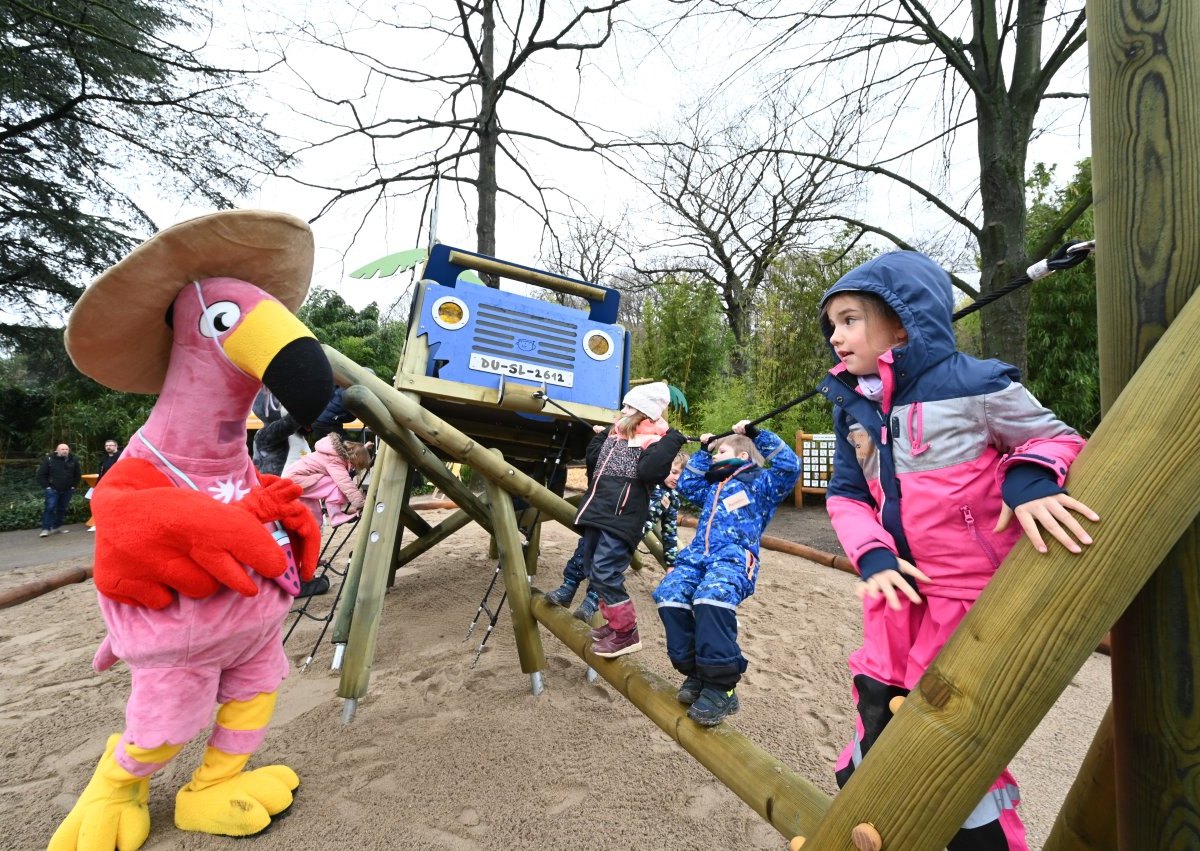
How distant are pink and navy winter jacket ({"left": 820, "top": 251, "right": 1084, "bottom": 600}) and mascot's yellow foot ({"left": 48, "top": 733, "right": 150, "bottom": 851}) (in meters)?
2.18

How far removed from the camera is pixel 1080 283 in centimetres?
948

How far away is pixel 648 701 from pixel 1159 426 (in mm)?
1489

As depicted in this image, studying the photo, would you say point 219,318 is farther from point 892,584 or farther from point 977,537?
point 977,537

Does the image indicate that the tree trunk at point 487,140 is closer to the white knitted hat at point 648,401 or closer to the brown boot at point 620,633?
the white knitted hat at point 648,401

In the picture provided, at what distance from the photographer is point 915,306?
1.19 metres

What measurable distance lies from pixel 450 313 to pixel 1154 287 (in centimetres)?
290

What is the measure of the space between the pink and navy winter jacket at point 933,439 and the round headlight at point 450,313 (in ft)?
7.77

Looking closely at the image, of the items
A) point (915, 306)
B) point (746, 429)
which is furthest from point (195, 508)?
point (915, 306)

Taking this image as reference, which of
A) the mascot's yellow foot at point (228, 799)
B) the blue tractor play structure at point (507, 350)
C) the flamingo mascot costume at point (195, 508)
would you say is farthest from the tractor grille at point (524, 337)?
the mascot's yellow foot at point (228, 799)

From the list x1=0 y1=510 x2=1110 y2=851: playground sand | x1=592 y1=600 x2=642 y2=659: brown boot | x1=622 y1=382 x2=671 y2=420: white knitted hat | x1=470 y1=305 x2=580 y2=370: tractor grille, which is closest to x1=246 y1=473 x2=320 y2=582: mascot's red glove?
x1=0 y1=510 x2=1110 y2=851: playground sand

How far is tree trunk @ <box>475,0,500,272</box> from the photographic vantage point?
6812 mm

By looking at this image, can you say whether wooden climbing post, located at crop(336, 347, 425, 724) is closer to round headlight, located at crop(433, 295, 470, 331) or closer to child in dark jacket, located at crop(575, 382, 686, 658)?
round headlight, located at crop(433, 295, 470, 331)

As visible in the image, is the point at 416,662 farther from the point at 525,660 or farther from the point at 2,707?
the point at 2,707

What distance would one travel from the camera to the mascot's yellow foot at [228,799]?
6.13 ft
